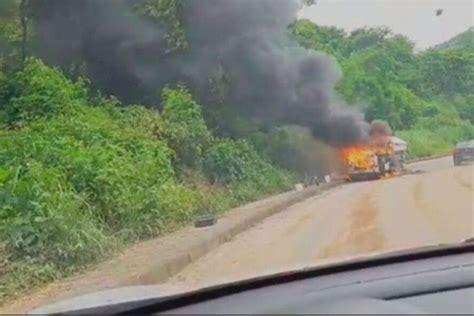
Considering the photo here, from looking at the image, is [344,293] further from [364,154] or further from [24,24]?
[364,154]

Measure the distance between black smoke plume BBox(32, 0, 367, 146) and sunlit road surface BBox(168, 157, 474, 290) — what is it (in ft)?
14.7

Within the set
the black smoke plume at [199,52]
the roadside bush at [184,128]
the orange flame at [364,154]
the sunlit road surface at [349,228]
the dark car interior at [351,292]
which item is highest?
the black smoke plume at [199,52]

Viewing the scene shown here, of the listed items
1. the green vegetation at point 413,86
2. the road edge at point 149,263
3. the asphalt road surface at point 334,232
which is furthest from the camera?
the green vegetation at point 413,86

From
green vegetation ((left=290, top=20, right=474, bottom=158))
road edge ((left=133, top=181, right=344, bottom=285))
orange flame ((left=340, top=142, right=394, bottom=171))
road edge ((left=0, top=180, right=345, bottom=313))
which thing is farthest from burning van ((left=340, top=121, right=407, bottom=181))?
road edge ((left=0, top=180, right=345, bottom=313))

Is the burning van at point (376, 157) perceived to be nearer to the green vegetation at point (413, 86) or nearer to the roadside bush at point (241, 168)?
the green vegetation at point (413, 86)

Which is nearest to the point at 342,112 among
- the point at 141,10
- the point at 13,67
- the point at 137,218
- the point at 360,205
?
the point at 141,10

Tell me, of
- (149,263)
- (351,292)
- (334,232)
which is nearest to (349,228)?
(334,232)

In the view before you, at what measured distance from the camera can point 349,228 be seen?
31.1ft

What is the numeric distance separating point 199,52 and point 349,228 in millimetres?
9648

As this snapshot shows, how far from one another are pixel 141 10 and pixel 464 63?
9.49 metres

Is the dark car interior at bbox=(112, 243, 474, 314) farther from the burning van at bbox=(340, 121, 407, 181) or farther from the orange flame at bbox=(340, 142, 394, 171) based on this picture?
the orange flame at bbox=(340, 142, 394, 171)

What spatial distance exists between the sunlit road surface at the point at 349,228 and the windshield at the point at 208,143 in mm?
44

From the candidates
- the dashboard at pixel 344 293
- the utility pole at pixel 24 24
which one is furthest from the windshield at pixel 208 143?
the dashboard at pixel 344 293

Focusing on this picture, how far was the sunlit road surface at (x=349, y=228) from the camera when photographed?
7.60 metres
